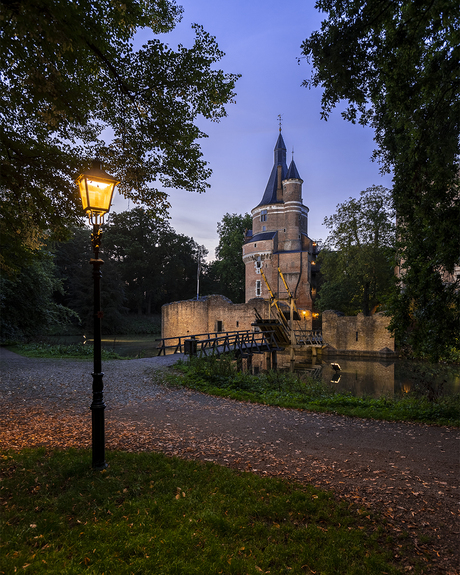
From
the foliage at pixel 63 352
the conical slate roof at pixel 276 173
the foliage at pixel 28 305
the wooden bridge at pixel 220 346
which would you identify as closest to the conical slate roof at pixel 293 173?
the conical slate roof at pixel 276 173

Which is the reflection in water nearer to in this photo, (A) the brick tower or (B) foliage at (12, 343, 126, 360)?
(B) foliage at (12, 343, 126, 360)

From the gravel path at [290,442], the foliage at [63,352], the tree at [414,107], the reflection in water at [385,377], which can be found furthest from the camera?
the foliage at [63,352]

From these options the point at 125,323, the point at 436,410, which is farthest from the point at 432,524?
the point at 125,323

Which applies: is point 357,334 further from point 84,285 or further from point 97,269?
point 84,285

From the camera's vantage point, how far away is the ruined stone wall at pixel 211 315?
2948 centimetres

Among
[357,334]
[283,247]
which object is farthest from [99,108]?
[283,247]

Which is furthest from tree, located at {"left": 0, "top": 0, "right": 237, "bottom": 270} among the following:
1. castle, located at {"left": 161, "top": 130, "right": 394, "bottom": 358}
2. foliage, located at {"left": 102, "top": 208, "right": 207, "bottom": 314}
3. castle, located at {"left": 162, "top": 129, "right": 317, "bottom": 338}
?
foliage, located at {"left": 102, "top": 208, "right": 207, "bottom": 314}

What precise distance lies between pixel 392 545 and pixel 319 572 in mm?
739

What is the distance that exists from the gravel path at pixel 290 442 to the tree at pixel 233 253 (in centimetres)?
3852

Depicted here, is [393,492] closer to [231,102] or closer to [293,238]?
[231,102]

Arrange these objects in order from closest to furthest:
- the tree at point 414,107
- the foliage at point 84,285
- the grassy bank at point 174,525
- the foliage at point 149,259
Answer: the grassy bank at point 174,525 → the tree at point 414,107 → the foliage at point 84,285 → the foliage at point 149,259

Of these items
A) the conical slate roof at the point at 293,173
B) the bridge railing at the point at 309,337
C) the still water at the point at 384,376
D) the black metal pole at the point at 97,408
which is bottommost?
the still water at the point at 384,376

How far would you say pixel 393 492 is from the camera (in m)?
3.79

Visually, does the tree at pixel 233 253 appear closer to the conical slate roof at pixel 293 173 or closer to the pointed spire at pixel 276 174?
the pointed spire at pixel 276 174
